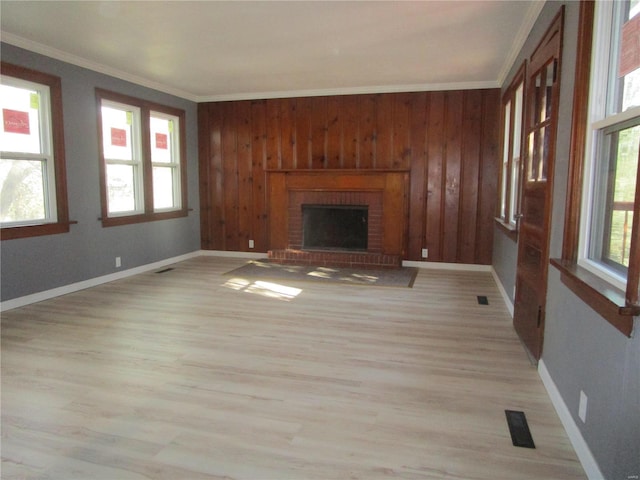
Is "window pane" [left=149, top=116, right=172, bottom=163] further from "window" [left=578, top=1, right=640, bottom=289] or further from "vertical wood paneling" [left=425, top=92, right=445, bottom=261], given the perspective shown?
"window" [left=578, top=1, right=640, bottom=289]

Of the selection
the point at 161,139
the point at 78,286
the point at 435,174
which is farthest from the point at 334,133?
the point at 78,286

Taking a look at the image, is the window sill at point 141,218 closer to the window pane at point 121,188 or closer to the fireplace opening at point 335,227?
the window pane at point 121,188

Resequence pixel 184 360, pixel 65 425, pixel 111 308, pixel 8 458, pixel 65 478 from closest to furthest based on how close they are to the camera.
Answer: pixel 65 478 → pixel 8 458 → pixel 65 425 → pixel 184 360 → pixel 111 308

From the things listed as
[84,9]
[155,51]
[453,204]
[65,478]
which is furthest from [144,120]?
[65,478]

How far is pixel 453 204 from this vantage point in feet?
19.8

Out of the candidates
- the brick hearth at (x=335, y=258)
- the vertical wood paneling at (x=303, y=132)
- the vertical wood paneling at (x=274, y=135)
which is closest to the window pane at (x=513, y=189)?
the brick hearth at (x=335, y=258)

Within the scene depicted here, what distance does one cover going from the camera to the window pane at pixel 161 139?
6.05 metres

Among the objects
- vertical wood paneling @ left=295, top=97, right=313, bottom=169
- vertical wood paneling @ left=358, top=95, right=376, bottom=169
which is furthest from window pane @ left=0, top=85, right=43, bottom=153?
vertical wood paneling @ left=358, top=95, right=376, bottom=169

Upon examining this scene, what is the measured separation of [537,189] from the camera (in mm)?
3049

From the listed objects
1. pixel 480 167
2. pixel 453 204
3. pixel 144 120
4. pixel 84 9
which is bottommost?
pixel 453 204

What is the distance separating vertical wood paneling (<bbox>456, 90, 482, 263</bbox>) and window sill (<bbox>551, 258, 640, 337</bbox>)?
3778 mm

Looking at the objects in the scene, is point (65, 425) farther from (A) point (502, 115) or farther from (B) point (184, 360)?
(A) point (502, 115)

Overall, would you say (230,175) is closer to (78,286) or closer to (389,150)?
(389,150)

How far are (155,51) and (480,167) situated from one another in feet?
13.8
